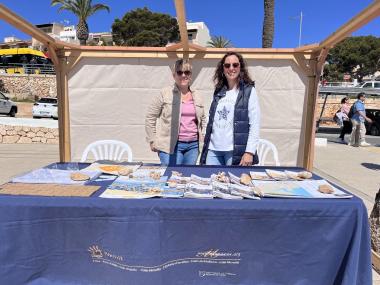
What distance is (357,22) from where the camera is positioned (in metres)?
3.47

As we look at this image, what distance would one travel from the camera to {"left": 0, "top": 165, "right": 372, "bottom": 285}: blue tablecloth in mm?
2121

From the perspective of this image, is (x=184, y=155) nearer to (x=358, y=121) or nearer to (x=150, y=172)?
(x=150, y=172)

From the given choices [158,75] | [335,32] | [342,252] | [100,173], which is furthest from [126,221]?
[158,75]

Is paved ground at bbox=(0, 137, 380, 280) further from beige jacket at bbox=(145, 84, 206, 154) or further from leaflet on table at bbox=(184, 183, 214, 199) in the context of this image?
leaflet on table at bbox=(184, 183, 214, 199)

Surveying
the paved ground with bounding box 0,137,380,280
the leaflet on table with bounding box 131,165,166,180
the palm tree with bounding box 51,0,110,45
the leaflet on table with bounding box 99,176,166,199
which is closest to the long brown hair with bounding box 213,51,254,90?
the leaflet on table with bounding box 131,165,166,180

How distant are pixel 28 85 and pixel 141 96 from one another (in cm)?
3095

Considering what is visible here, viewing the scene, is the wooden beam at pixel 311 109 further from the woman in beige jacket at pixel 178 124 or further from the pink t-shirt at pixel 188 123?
the pink t-shirt at pixel 188 123

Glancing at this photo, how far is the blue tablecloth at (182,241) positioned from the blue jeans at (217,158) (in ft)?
4.36

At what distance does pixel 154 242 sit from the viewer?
2150 millimetres

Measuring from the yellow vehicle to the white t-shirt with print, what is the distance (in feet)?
115

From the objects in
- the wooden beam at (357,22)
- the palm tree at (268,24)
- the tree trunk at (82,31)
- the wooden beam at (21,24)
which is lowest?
the wooden beam at (21,24)

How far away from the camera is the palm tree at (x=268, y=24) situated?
10.3m

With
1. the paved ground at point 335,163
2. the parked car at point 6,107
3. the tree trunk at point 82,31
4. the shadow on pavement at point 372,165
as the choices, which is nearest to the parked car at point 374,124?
the paved ground at point 335,163

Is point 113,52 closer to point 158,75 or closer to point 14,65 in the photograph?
point 158,75
